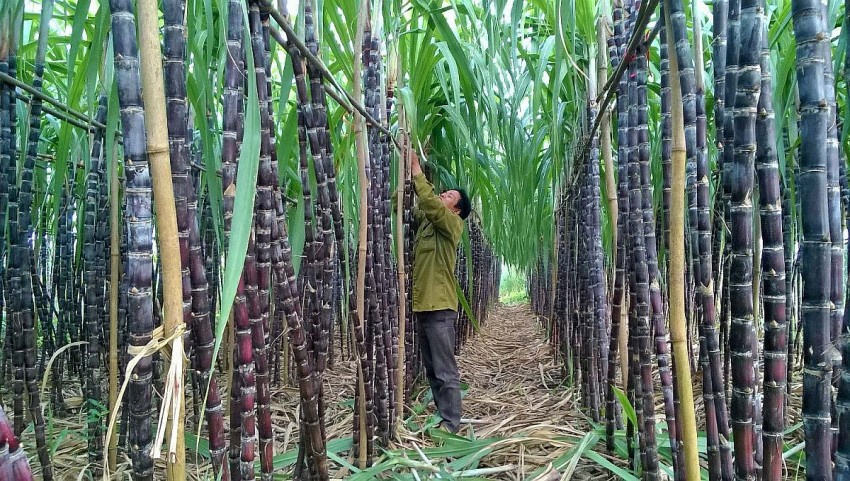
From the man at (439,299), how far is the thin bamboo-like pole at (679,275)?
4.32ft

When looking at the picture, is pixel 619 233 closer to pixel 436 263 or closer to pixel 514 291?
pixel 436 263

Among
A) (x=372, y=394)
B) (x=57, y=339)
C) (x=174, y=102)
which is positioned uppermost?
(x=174, y=102)

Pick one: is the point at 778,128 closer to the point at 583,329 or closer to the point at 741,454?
the point at 741,454

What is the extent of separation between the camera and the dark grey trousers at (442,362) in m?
2.02

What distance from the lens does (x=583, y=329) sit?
78.1 inches

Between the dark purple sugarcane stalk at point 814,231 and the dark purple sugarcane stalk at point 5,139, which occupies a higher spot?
the dark purple sugarcane stalk at point 5,139

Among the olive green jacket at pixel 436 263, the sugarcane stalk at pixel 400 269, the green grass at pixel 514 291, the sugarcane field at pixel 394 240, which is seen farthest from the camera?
the green grass at pixel 514 291

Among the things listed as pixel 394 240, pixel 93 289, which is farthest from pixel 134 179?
pixel 394 240

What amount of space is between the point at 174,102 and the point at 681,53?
66 centimetres

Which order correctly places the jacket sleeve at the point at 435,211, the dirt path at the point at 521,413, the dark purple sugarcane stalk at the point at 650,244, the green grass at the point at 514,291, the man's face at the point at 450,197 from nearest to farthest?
the dark purple sugarcane stalk at the point at 650,244
the dirt path at the point at 521,413
the jacket sleeve at the point at 435,211
the man's face at the point at 450,197
the green grass at the point at 514,291

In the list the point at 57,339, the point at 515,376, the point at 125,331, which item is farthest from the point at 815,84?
the point at 515,376

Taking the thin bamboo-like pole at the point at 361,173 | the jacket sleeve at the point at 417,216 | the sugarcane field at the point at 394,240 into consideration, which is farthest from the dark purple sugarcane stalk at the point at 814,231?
the jacket sleeve at the point at 417,216

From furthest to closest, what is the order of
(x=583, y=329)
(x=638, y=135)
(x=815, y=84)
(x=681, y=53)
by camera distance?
1. (x=583, y=329)
2. (x=638, y=135)
3. (x=681, y=53)
4. (x=815, y=84)

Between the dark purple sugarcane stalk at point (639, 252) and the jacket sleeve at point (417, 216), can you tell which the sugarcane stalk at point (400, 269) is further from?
the dark purple sugarcane stalk at point (639, 252)
